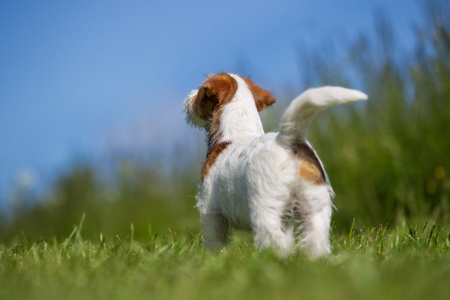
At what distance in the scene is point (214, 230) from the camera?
11.6 ft

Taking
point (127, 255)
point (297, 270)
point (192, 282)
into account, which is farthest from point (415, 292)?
point (127, 255)

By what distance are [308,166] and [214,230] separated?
3.17 feet

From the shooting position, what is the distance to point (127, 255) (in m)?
3.06

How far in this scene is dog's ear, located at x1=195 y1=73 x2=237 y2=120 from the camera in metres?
3.77

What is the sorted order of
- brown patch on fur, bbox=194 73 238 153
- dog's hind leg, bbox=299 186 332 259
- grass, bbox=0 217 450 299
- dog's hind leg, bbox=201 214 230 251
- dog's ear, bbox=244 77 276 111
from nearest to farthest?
grass, bbox=0 217 450 299 < dog's hind leg, bbox=299 186 332 259 < dog's hind leg, bbox=201 214 230 251 < brown patch on fur, bbox=194 73 238 153 < dog's ear, bbox=244 77 276 111

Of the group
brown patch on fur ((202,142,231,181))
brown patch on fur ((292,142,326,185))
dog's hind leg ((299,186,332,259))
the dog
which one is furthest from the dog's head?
dog's hind leg ((299,186,332,259))

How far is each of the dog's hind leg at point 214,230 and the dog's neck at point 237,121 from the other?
1.78 feet

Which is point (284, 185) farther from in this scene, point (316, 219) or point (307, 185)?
point (316, 219)

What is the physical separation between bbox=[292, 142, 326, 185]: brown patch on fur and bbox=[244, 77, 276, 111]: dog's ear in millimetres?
1153

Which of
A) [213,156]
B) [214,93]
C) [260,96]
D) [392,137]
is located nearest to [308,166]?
[213,156]

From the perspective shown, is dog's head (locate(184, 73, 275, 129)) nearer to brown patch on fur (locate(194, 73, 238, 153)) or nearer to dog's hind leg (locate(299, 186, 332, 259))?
brown patch on fur (locate(194, 73, 238, 153))

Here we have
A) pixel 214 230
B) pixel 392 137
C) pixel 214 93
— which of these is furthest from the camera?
pixel 392 137

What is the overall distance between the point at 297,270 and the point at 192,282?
1.72 feet

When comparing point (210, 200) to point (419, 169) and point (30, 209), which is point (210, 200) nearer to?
point (419, 169)
